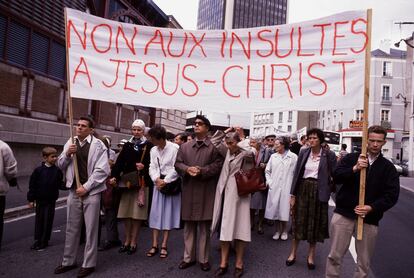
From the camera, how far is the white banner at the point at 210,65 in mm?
4004

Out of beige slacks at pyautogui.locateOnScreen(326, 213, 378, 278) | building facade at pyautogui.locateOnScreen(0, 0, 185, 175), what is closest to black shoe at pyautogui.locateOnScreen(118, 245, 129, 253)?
beige slacks at pyautogui.locateOnScreen(326, 213, 378, 278)

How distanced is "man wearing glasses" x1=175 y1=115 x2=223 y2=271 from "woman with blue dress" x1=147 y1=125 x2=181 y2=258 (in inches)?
20.4

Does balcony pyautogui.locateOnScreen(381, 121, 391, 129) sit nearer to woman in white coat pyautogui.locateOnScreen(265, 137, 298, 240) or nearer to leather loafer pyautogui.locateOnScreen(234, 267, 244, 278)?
woman in white coat pyautogui.locateOnScreen(265, 137, 298, 240)

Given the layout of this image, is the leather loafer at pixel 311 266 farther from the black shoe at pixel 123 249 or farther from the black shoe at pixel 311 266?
the black shoe at pixel 123 249

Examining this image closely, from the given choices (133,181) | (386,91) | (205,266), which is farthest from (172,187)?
(386,91)

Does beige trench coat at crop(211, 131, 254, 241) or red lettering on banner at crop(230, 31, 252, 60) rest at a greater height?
red lettering on banner at crop(230, 31, 252, 60)

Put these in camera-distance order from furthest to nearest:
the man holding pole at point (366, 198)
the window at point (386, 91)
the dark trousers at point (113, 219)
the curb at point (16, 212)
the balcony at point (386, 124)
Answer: the window at point (386, 91) < the balcony at point (386, 124) < the curb at point (16, 212) < the dark trousers at point (113, 219) < the man holding pole at point (366, 198)

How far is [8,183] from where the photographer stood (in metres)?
4.74

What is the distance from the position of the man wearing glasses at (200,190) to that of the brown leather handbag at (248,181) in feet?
1.11

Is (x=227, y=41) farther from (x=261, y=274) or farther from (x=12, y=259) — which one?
(x=12, y=259)

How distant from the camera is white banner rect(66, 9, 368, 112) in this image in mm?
4004

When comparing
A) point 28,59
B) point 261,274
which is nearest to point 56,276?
point 261,274

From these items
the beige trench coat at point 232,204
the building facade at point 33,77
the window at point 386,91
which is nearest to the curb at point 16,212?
the building facade at point 33,77

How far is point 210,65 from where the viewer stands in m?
4.36
